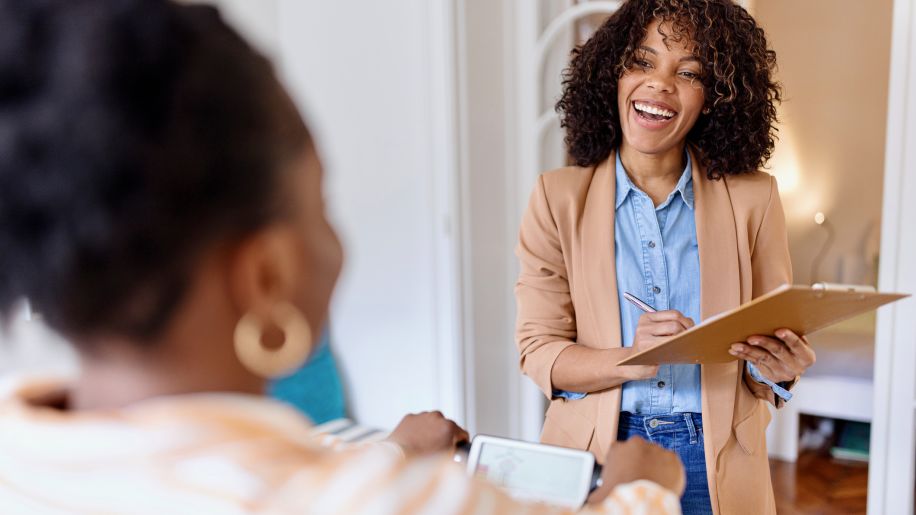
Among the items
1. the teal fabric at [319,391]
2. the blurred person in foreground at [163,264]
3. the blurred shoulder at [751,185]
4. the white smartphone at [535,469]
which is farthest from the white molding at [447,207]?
the blurred person in foreground at [163,264]

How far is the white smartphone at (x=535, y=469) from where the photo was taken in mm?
939

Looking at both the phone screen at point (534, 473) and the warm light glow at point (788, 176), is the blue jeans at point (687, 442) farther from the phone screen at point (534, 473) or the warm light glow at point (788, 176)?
the warm light glow at point (788, 176)

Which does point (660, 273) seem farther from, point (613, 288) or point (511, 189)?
point (511, 189)

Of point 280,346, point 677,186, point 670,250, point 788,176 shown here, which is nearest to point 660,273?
point 670,250

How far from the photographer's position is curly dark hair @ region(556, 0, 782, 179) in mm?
1290

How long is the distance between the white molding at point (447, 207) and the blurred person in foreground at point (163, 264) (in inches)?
70.0

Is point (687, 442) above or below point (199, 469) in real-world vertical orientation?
below

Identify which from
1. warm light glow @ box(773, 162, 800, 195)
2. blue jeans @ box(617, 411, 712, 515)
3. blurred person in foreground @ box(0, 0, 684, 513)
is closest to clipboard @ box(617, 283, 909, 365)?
blue jeans @ box(617, 411, 712, 515)

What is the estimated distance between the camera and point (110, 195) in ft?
1.57

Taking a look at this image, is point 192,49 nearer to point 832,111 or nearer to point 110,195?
point 110,195

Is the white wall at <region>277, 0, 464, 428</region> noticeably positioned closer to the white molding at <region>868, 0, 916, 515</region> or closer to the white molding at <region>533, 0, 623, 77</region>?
the white molding at <region>533, 0, 623, 77</region>

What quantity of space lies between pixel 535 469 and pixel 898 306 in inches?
54.5

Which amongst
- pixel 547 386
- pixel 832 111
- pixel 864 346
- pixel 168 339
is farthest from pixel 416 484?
pixel 864 346

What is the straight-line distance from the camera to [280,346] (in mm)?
564
